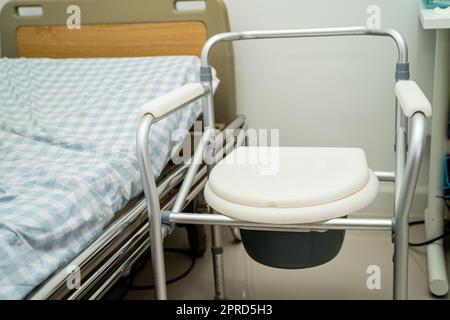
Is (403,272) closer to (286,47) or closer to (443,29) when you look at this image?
(443,29)

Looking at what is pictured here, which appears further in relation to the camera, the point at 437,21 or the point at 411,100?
the point at 437,21

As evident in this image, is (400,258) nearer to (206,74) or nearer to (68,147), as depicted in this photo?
(206,74)

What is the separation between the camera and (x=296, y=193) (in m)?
0.98

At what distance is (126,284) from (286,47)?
0.99m

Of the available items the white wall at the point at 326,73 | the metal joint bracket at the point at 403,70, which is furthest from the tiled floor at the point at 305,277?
the metal joint bracket at the point at 403,70

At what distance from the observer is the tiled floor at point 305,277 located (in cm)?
152

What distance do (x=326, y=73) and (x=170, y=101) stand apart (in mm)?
887

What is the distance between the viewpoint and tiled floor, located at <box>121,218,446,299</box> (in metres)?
1.52

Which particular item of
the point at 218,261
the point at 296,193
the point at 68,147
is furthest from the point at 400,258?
the point at 68,147

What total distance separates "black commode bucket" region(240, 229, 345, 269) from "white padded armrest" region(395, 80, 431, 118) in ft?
1.11

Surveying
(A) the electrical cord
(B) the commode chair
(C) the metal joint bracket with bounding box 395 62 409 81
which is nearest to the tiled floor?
Answer: (A) the electrical cord

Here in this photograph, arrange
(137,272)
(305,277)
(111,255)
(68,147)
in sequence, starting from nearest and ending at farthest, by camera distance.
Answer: (111,255), (68,147), (305,277), (137,272)
